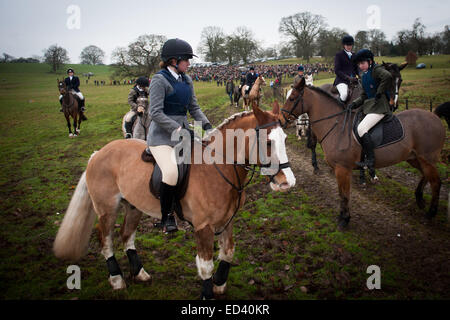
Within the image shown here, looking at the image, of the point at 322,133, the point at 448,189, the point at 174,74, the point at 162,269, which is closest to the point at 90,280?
the point at 162,269

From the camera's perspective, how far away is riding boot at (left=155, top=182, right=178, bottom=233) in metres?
3.38

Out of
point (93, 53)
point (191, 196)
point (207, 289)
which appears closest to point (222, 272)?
point (207, 289)

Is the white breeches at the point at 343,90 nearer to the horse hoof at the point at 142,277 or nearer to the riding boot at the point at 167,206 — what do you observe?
the riding boot at the point at 167,206

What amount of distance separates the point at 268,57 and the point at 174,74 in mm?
96420

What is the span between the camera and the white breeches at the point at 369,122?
5.37m

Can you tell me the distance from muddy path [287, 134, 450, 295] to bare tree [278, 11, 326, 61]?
229ft

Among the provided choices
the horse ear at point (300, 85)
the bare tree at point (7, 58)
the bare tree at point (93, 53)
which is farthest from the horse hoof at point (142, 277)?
the bare tree at point (7, 58)

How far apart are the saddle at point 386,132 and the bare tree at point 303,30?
70.9m

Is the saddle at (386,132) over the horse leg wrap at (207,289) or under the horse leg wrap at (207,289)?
over

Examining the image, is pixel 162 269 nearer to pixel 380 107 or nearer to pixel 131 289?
pixel 131 289

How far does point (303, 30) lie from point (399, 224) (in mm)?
76817

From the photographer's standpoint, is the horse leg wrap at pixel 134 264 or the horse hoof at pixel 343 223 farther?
the horse hoof at pixel 343 223

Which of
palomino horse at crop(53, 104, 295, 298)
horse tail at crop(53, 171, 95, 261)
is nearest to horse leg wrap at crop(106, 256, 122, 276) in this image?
palomino horse at crop(53, 104, 295, 298)
